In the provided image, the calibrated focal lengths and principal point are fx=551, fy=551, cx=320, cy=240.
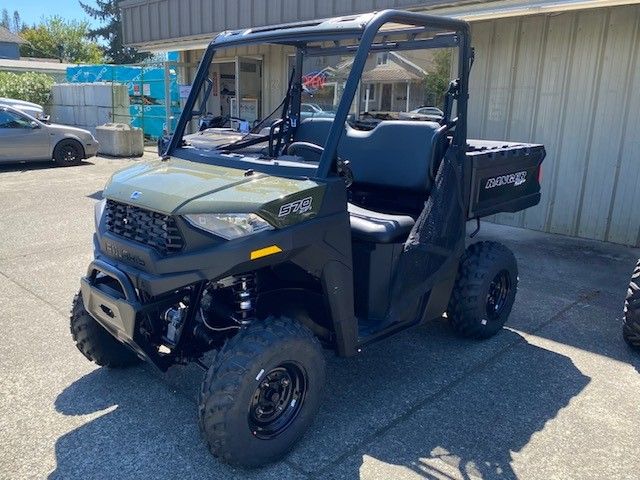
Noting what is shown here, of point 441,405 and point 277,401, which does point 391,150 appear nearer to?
point 441,405

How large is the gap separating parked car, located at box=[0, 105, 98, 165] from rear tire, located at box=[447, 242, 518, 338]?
11080mm

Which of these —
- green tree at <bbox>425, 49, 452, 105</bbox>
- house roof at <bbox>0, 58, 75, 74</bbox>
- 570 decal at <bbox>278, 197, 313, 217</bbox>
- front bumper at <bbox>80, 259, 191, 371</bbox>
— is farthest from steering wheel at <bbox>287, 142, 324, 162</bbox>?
house roof at <bbox>0, 58, 75, 74</bbox>

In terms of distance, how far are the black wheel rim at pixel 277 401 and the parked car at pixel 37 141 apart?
447 inches

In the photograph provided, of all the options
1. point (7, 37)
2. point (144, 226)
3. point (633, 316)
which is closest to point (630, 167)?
point (633, 316)

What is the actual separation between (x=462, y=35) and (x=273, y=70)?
24.5 feet

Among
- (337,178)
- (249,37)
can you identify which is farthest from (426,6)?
(337,178)

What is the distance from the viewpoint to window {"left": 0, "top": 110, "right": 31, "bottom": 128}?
11734 millimetres

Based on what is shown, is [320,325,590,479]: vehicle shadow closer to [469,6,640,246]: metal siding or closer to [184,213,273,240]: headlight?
[184,213,273,240]: headlight

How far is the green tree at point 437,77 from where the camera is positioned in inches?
193

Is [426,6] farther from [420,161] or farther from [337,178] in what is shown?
[337,178]

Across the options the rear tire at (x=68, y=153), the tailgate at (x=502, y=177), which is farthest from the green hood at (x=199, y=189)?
the rear tire at (x=68, y=153)

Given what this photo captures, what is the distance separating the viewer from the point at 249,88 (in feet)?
36.2

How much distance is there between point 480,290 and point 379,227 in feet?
3.83

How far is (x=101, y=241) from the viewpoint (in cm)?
286
